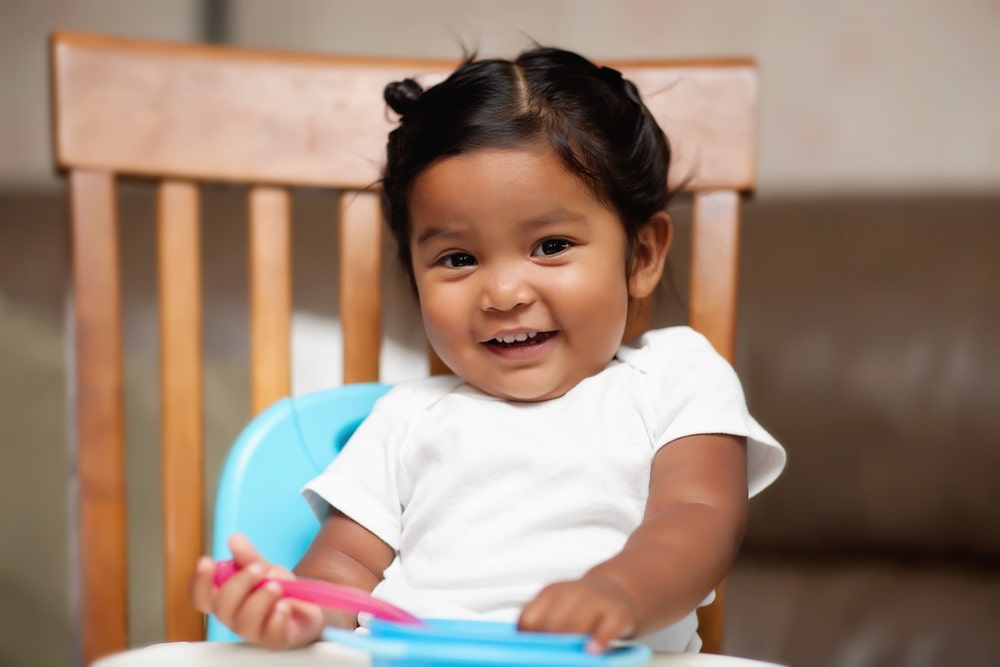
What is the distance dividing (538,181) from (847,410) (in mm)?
621

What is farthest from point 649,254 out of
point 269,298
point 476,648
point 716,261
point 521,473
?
point 476,648

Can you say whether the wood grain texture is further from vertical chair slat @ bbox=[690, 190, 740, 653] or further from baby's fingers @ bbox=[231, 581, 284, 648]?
baby's fingers @ bbox=[231, 581, 284, 648]

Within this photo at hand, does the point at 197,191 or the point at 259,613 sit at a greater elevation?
the point at 197,191

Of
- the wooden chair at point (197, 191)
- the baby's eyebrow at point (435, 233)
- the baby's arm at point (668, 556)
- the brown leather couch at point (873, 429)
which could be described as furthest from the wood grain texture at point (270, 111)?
the brown leather couch at point (873, 429)

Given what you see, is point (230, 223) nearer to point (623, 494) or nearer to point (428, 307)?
point (428, 307)

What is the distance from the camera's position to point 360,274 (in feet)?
2.77

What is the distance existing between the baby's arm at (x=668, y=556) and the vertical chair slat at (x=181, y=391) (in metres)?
0.38

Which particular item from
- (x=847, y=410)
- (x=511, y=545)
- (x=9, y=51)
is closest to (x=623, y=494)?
(x=511, y=545)

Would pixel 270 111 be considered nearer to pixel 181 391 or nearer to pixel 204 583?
pixel 181 391

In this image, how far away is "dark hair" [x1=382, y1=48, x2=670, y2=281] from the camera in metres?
0.70

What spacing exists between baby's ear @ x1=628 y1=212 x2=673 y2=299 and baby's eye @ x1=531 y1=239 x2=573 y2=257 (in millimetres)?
72

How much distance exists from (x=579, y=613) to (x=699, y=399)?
0.86 feet

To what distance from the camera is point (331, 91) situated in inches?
33.1

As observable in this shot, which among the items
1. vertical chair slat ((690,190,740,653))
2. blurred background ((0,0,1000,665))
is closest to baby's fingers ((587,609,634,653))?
vertical chair slat ((690,190,740,653))
